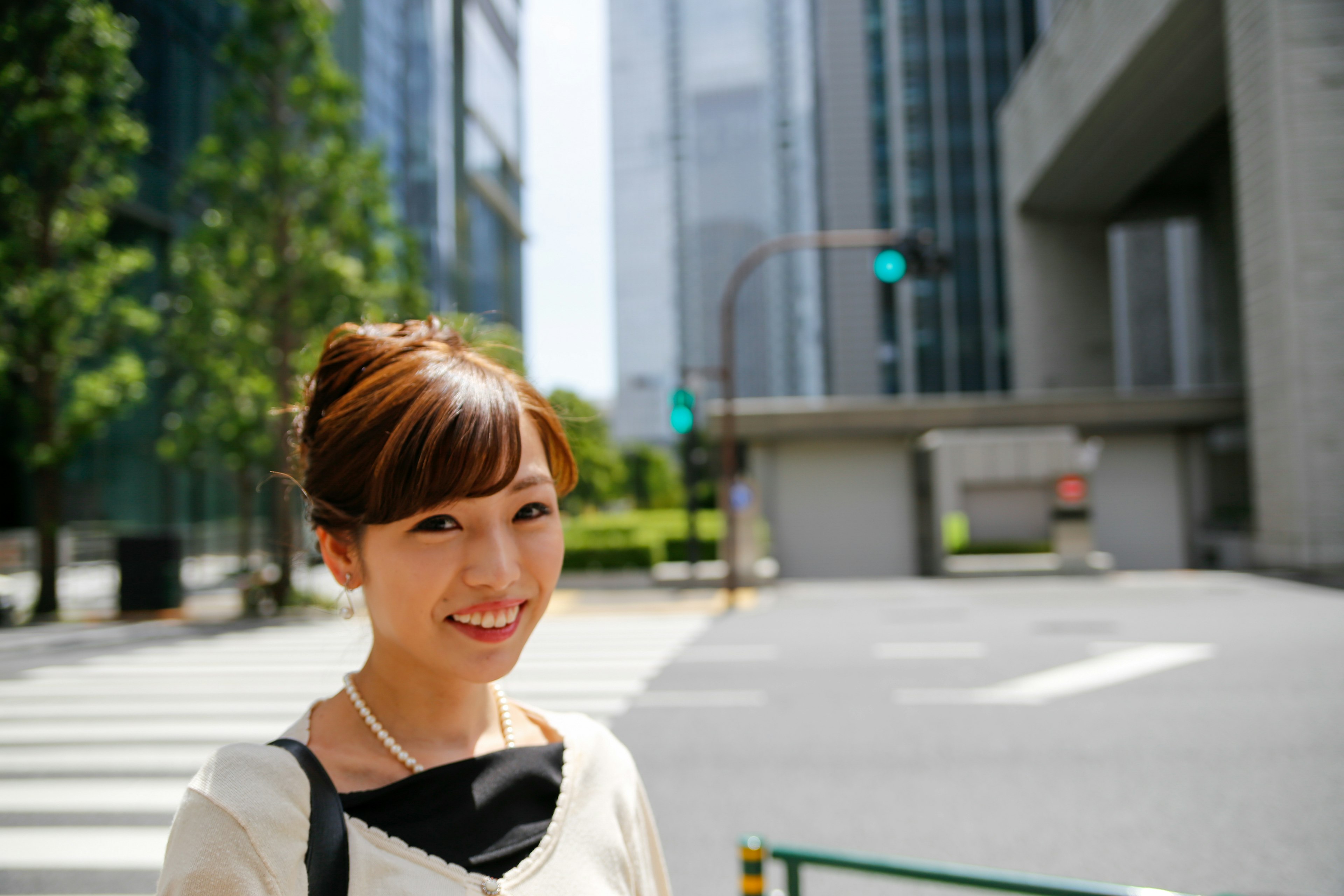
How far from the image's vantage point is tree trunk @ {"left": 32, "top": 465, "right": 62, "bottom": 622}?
17.4 meters

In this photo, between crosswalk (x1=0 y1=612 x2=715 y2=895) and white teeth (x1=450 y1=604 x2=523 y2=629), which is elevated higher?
white teeth (x1=450 y1=604 x2=523 y2=629)

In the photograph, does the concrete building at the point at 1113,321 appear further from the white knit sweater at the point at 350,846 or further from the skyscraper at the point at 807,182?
the white knit sweater at the point at 350,846

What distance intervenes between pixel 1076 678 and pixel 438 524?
9.64 meters

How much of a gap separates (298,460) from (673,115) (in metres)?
139

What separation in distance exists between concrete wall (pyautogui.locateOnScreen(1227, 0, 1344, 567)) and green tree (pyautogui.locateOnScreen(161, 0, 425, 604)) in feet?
61.7

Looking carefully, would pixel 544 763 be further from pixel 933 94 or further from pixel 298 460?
pixel 933 94

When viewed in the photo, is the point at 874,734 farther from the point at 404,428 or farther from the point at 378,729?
the point at 404,428

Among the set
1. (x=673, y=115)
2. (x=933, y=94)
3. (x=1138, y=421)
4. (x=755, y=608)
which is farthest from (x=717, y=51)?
(x=755, y=608)

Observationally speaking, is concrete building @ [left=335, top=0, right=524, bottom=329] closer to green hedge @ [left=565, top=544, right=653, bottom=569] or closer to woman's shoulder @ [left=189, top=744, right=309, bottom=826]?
green hedge @ [left=565, top=544, right=653, bottom=569]

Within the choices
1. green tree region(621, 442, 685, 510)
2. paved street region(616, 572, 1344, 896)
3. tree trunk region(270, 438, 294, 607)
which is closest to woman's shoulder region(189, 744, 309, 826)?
paved street region(616, 572, 1344, 896)

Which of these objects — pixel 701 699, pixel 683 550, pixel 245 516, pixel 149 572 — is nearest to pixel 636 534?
pixel 683 550

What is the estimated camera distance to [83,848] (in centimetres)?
517

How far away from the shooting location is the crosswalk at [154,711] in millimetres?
5168

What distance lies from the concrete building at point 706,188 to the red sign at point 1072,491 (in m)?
84.5
